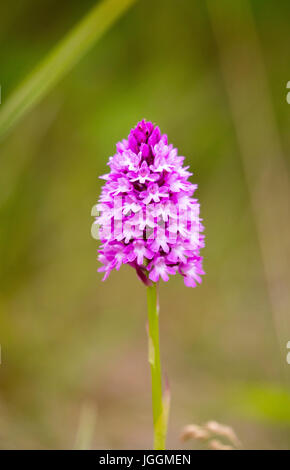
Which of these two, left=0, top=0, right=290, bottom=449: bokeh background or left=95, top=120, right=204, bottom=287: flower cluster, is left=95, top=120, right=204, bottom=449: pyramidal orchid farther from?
left=0, top=0, right=290, bottom=449: bokeh background

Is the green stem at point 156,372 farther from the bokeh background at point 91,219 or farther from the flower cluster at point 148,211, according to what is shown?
the bokeh background at point 91,219

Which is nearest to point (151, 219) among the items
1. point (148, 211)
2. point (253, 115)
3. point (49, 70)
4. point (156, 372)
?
point (148, 211)

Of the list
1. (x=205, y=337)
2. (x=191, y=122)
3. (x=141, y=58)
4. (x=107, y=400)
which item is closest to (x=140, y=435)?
(x=107, y=400)

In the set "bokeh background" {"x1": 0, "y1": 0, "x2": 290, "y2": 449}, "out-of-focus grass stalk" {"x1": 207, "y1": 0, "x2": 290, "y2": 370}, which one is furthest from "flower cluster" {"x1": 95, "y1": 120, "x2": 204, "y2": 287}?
"out-of-focus grass stalk" {"x1": 207, "y1": 0, "x2": 290, "y2": 370}

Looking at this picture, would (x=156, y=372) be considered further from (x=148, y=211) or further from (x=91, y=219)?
(x=91, y=219)

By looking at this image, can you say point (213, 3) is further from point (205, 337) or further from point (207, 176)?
point (205, 337)

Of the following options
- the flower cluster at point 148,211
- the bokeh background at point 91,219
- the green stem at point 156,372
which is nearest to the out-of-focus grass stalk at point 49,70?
the flower cluster at point 148,211
